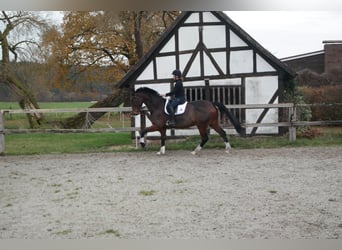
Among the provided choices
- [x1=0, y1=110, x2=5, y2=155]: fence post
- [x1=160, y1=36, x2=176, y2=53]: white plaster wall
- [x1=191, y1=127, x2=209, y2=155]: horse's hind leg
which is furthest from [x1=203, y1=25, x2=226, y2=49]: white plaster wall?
[x1=0, y1=110, x2=5, y2=155]: fence post

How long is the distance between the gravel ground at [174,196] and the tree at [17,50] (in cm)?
57

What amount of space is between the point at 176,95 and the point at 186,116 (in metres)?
0.27

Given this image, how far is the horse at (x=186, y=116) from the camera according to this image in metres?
4.70

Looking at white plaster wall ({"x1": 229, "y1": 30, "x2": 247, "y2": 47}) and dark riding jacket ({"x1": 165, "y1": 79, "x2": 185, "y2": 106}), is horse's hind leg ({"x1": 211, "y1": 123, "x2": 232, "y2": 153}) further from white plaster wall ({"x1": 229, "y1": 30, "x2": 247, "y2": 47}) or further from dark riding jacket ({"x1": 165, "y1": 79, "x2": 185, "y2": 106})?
white plaster wall ({"x1": 229, "y1": 30, "x2": 247, "y2": 47})

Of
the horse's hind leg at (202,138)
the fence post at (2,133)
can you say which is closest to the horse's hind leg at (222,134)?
the horse's hind leg at (202,138)

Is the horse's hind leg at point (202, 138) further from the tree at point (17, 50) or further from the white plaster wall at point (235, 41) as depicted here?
the tree at point (17, 50)

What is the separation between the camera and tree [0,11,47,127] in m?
4.19

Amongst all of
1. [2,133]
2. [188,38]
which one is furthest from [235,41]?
[2,133]

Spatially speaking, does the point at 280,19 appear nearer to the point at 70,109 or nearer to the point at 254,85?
the point at 254,85

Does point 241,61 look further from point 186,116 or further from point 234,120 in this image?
point 186,116

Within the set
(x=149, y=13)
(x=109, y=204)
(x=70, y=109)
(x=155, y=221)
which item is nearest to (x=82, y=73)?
(x=70, y=109)

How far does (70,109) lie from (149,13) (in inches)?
48.3

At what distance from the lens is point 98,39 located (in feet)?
14.7
